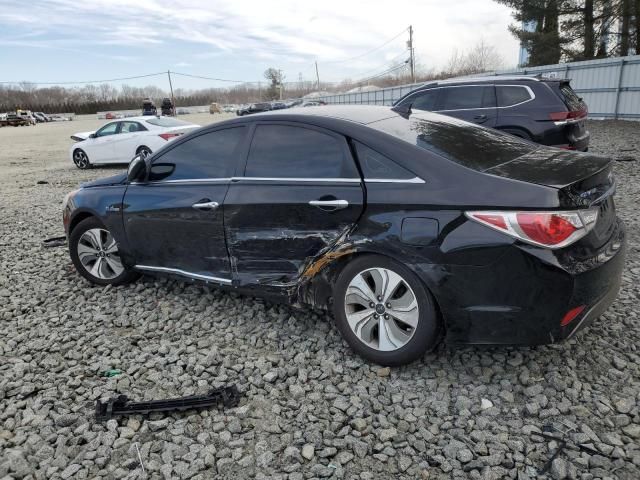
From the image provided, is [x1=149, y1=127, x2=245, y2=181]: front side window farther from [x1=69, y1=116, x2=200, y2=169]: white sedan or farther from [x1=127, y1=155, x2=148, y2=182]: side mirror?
[x1=69, y1=116, x2=200, y2=169]: white sedan

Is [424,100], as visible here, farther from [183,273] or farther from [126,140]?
[126,140]

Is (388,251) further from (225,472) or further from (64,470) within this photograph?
(64,470)

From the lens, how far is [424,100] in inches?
391

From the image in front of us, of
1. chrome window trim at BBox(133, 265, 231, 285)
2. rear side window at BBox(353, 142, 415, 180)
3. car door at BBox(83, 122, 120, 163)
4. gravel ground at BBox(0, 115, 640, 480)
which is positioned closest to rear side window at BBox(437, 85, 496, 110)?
gravel ground at BBox(0, 115, 640, 480)

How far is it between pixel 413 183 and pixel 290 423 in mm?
Result: 1508

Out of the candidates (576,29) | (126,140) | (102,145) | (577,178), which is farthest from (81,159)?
(576,29)

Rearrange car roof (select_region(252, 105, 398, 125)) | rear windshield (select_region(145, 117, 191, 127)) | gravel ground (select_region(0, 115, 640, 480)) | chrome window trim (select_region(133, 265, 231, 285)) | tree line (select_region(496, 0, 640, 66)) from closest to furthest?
1. gravel ground (select_region(0, 115, 640, 480))
2. car roof (select_region(252, 105, 398, 125))
3. chrome window trim (select_region(133, 265, 231, 285))
4. rear windshield (select_region(145, 117, 191, 127))
5. tree line (select_region(496, 0, 640, 66))

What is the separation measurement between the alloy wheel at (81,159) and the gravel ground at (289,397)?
11617 millimetres

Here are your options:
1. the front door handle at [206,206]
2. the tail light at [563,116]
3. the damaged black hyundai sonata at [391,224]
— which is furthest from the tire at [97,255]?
the tail light at [563,116]

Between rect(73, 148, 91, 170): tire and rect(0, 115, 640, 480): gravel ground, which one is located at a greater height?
rect(73, 148, 91, 170): tire

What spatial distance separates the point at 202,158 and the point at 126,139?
11063mm

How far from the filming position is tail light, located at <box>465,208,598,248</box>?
2.56 meters

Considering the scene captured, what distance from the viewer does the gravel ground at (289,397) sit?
2.46 m

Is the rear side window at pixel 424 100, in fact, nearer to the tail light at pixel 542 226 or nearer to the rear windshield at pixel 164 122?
the rear windshield at pixel 164 122
